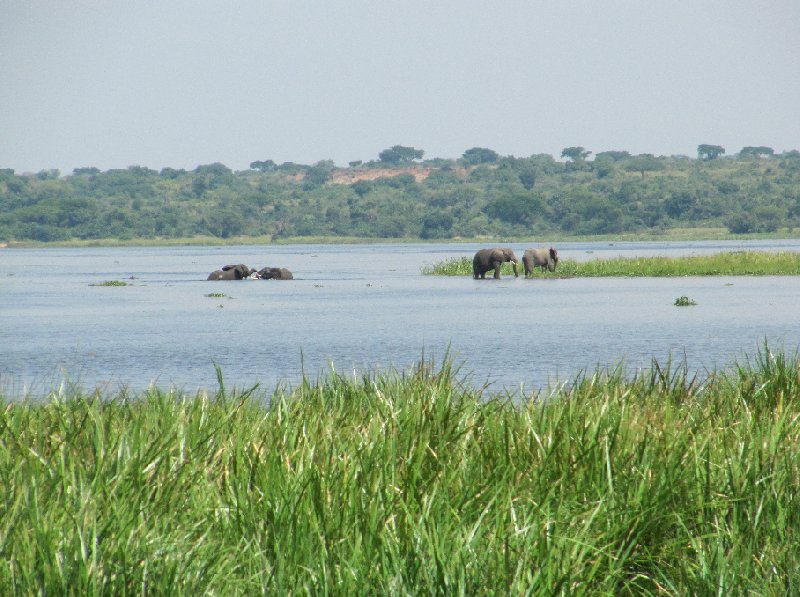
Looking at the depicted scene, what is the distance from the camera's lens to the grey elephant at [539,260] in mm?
53531

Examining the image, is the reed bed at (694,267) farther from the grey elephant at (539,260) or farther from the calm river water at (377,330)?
the calm river water at (377,330)

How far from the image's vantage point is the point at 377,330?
2667 cm

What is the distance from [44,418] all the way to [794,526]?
5.27 metres

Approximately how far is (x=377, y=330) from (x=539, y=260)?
28.4m

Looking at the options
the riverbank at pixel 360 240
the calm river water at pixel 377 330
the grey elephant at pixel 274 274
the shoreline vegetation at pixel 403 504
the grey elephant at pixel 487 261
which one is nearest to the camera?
the shoreline vegetation at pixel 403 504

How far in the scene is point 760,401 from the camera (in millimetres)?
9758

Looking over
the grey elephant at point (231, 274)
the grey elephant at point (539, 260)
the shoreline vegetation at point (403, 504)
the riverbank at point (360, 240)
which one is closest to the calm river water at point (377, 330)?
the shoreline vegetation at point (403, 504)

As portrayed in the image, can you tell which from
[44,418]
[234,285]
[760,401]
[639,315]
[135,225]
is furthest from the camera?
[135,225]

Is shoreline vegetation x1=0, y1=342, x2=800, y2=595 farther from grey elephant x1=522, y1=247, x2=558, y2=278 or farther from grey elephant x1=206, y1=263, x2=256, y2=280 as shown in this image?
grey elephant x1=206, y1=263, x2=256, y2=280

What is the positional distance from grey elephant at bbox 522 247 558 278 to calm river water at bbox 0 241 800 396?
5.34 meters

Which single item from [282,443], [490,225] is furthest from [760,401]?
[490,225]

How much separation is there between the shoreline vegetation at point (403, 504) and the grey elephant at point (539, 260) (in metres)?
45.4

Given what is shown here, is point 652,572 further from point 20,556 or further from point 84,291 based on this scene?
point 84,291

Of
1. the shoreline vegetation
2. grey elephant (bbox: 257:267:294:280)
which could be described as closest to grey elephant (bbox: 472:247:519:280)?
grey elephant (bbox: 257:267:294:280)
